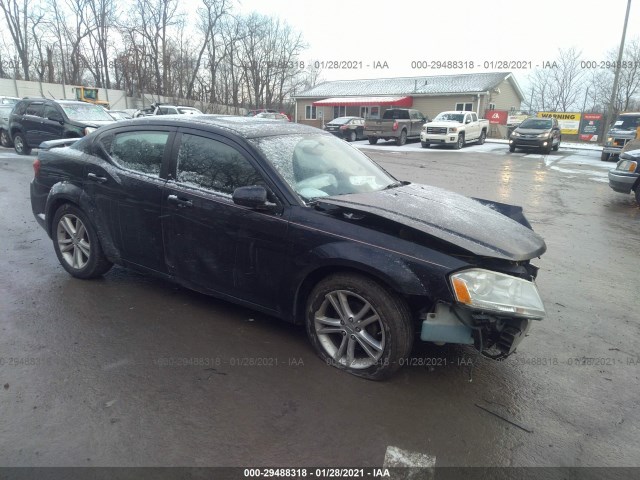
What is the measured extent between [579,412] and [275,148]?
2.79 meters

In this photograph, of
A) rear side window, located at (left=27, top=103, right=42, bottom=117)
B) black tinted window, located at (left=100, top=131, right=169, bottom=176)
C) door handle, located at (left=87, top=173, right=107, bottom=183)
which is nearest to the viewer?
black tinted window, located at (left=100, top=131, right=169, bottom=176)

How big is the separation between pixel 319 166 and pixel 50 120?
12.3 metres

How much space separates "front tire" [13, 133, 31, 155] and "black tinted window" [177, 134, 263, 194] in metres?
13.3

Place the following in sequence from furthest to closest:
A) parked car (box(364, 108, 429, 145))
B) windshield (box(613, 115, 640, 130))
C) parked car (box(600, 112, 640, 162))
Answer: parked car (box(364, 108, 429, 145)), windshield (box(613, 115, 640, 130)), parked car (box(600, 112, 640, 162))

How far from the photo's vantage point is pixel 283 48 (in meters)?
58.2

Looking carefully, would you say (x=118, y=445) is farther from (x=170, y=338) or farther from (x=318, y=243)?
(x=318, y=243)

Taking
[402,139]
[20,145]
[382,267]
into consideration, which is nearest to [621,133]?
[402,139]

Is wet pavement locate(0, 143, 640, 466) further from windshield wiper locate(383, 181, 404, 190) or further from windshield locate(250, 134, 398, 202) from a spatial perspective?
windshield wiper locate(383, 181, 404, 190)

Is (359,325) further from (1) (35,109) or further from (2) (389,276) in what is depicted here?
(1) (35,109)

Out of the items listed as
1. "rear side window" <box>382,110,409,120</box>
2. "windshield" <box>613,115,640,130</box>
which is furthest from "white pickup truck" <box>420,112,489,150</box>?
"windshield" <box>613,115,640,130</box>

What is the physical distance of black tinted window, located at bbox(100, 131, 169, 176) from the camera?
3980 mm

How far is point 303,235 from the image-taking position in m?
3.16

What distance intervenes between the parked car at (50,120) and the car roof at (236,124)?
371 inches

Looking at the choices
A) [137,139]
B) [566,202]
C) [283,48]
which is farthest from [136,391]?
[283,48]
